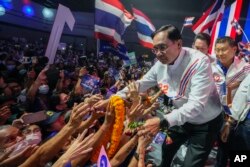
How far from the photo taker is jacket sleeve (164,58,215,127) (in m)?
2.62

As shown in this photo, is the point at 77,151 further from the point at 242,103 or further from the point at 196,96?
the point at 242,103

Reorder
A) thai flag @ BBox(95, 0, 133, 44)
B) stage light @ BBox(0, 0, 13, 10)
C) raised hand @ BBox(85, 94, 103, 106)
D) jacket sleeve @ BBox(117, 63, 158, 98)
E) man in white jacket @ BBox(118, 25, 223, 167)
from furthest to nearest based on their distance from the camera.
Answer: stage light @ BBox(0, 0, 13, 10) → thai flag @ BBox(95, 0, 133, 44) → jacket sleeve @ BBox(117, 63, 158, 98) → raised hand @ BBox(85, 94, 103, 106) → man in white jacket @ BBox(118, 25, 223, 167)

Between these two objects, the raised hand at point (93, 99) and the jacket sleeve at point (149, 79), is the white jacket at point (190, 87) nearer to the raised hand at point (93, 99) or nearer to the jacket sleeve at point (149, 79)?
the jacket sleeve at point (149, 79)

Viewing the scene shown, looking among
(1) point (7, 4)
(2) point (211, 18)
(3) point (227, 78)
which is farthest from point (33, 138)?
(1) point (7, 4)

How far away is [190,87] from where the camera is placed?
9.24ft

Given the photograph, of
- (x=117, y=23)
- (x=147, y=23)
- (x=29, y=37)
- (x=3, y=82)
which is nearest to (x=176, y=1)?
(x=29, y=37)

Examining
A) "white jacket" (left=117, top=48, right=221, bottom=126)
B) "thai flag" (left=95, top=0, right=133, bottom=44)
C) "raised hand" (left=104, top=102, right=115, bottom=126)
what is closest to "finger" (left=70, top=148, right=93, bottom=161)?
"raised hand" (left=104, top=102, right=115, bottom=126)

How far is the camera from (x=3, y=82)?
528cm

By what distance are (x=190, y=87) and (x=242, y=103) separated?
2.83 ft

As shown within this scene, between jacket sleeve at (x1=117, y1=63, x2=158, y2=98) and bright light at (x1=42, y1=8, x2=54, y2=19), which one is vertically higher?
bright light at (x1=42, y1=8, x2=54, y2=19)

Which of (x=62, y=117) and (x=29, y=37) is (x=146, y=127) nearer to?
(x=62, y=117)

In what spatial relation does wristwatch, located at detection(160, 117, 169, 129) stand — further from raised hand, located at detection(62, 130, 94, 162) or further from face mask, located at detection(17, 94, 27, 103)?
face mask, located at detection(17, 94, 27, 103)

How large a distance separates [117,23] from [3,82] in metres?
3.68

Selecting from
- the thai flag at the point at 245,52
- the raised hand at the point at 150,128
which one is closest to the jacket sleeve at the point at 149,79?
the raised hand at the point at 150,128
